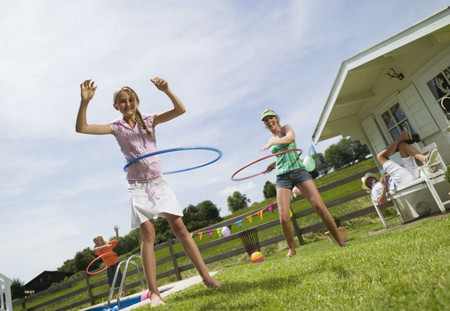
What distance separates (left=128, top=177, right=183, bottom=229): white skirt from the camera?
108 inches

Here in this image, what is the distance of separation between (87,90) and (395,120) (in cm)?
577

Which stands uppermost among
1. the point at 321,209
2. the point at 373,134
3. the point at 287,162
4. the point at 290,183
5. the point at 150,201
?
the point at 373,134

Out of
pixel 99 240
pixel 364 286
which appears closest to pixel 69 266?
pixel 99 240

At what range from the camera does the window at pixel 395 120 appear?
5.94 metres

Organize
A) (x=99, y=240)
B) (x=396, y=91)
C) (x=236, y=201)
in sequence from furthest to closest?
(x=236, y=201) → (x=99, y=240) → (x=396, y=91)

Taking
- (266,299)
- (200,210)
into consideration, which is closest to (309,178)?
(266,299)

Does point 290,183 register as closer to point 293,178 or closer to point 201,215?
point 293,178

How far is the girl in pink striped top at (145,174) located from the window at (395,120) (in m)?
4.80

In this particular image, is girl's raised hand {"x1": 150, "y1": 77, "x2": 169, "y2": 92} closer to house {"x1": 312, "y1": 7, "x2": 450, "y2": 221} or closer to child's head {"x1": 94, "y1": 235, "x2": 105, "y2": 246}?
house {"x1": 312, "y1": 7, "x2": 450, "y2": 221}

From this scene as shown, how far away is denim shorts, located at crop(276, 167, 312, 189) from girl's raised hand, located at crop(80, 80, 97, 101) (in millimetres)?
2553

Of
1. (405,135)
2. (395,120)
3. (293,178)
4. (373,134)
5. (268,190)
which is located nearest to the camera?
(293,178)

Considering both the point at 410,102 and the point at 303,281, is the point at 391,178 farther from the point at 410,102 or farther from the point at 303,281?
the point at 303,281

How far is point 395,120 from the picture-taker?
615 centimetres

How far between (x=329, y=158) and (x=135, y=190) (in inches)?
2084
